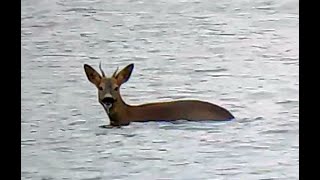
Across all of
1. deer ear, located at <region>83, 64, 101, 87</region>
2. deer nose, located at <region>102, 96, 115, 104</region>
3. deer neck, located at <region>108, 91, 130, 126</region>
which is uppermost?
deer ear, located at <region>83, 64, 101, 87</region>

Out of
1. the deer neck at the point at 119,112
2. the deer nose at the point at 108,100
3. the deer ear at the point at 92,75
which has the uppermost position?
the deer ear at the point at 92,75

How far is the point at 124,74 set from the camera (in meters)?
1.46

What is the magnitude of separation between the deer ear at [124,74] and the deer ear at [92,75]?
4 centimetres

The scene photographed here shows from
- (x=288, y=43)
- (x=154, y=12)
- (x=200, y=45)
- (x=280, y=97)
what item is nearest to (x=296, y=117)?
(x=280, y=97)

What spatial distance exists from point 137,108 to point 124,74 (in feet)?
0.27

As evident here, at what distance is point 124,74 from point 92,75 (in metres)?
0.07

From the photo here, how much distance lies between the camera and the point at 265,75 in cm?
146

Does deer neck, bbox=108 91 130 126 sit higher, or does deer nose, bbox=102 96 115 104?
deer nose, bbox=102 96 115 104

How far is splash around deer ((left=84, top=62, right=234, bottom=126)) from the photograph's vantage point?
1448 mm

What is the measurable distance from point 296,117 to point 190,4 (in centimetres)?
35

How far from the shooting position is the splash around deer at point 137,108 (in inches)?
57.0

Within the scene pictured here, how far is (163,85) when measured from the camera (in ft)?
4.79

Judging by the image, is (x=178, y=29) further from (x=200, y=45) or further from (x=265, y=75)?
(x=265, y=75)

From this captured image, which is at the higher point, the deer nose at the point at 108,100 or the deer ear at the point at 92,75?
the deer ear at the point at 92,75
